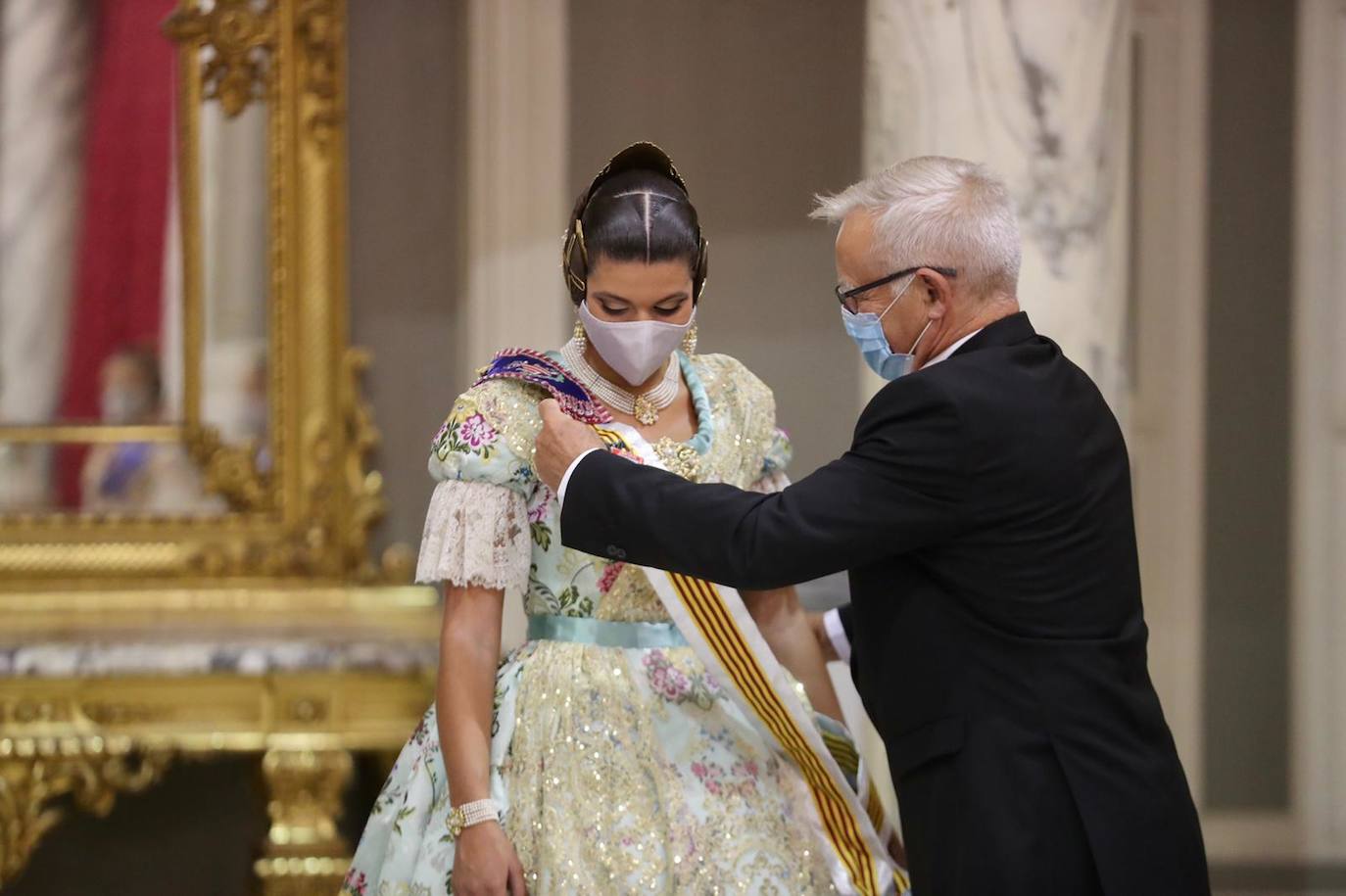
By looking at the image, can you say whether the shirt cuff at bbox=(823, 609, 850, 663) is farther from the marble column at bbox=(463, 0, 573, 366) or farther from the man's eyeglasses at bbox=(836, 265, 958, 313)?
the marble column at bbox=(463, 0, 573, 366)

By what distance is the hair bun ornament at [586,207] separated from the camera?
204 cm

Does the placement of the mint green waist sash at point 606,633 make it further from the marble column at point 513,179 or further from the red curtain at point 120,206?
the red curtain at point 120,206

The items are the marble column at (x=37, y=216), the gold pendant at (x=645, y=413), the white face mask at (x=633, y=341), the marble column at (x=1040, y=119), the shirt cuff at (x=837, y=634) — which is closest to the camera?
the white face mask at (x=633, y=341)

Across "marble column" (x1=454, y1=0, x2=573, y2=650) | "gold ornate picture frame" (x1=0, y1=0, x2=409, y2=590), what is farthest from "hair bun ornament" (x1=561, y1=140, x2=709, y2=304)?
"gold ornate picture frame" (x1=0, y1=0, x2=409, y2=590)

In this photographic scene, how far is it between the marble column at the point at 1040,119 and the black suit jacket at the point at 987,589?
998 mm

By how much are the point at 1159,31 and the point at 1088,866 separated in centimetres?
288

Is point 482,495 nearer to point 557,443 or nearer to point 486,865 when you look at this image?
point 557,443

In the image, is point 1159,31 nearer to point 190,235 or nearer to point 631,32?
point 631,32

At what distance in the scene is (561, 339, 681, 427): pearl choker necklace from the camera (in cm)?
210

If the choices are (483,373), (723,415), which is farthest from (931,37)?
(483,373)

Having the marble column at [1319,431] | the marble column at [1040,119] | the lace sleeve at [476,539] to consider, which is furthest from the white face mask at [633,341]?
the marble column at [1319,431]

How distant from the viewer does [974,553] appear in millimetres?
1833

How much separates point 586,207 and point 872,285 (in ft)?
1.24

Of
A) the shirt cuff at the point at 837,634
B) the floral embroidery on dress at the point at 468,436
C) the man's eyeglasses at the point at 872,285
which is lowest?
the shirt cuff at the point at 837,634
